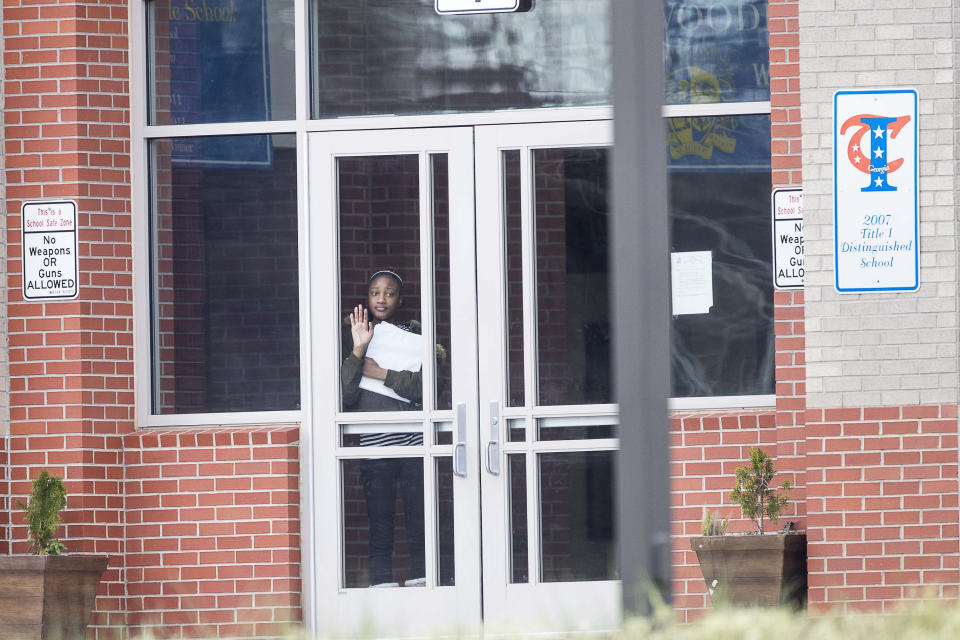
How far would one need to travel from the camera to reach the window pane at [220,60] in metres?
7.89

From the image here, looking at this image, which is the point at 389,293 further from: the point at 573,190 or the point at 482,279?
the point at 573,190

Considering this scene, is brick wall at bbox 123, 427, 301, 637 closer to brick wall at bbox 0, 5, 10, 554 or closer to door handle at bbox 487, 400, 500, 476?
brick wall at bbox 0, 5, 10, 554

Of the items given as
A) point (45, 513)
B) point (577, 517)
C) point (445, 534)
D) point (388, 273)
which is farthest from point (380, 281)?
point (45, 513)

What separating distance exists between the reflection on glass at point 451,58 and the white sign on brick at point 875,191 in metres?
1.48

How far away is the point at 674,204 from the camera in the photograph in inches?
299

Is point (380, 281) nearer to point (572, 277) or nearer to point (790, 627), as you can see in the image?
point (572, 277)

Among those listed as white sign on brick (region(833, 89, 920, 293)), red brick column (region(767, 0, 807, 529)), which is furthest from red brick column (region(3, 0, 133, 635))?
white sign on brick (region(833, 89, 920, 293))

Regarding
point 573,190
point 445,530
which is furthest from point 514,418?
point 573,190

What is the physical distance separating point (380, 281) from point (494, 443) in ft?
3.59

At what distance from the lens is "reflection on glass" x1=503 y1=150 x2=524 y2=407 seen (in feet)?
25.2

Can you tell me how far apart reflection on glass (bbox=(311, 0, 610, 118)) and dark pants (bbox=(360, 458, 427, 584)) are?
1.97 m

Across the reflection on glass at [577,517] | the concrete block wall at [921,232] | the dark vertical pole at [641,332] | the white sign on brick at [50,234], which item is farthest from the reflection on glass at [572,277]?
the dark vertical pole at [641,332]

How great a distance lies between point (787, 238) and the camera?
732 cm

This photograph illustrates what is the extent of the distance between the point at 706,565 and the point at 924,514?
41.6 inches
